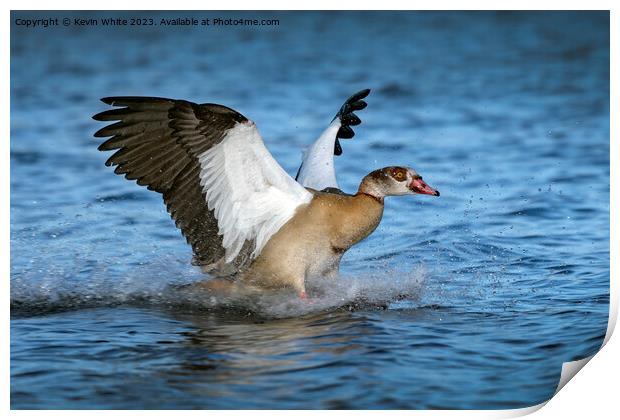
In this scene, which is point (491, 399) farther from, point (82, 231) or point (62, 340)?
point (82, 231)

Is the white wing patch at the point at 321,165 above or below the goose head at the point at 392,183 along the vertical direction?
above

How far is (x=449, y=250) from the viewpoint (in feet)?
25.3

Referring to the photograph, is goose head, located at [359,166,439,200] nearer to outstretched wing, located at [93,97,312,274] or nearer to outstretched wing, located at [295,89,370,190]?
outstretched wing, located at [93,97,312,274]

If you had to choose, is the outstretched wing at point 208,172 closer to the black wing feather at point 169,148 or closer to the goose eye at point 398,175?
the black wing feather at point 169,148

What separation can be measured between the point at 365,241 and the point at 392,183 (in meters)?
1.55

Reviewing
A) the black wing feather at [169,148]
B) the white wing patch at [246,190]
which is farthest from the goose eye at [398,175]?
the black wing feather at [169,148]

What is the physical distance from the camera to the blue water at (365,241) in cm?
543

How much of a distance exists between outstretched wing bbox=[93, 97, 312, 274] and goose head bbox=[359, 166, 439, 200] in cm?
38

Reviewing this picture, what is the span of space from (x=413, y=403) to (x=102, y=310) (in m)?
2.11

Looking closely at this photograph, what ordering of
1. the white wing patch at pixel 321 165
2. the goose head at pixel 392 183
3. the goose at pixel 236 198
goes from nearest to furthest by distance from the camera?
the goose at pixel 236 198, the goose head at pixel 392 183, the white wing patch at pixel 321 165

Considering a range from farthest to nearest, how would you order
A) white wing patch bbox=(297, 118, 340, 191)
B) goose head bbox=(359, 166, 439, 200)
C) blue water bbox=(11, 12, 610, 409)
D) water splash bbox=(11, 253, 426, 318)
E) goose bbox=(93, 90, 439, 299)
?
white wing patch bbox=(297, 118, 340, 191), goose head bbox=(359, 166, 439, 200), water splash bbox=(11, 253, 426, 318), goose bbox=(93, 90, 439, 299), blue water bbox=(11, 12, 610, 409)

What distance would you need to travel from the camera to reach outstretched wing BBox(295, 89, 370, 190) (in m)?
7.45

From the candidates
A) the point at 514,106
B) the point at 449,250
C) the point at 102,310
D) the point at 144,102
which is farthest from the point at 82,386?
the point at 514,106

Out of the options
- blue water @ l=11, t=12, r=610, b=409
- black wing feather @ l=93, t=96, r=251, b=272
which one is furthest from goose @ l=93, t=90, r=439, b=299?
blue water @ l=11, t=12, r=610, b=409
